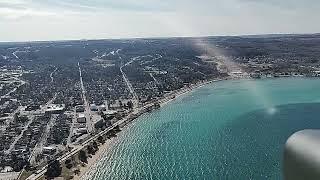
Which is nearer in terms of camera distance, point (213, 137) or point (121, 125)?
point (213, 137)

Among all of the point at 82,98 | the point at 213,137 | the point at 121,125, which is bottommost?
the point at 82,98

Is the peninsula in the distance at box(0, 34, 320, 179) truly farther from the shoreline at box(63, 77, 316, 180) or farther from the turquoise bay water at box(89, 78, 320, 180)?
the turquoise bay water at box(89, 78, 320, 180)

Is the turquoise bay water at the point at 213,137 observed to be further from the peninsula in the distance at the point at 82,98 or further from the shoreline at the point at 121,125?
the peninsula in the distance at the point at 82,98

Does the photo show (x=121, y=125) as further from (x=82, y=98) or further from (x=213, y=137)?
(x=82, y=98)

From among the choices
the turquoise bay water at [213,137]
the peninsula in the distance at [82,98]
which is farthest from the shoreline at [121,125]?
the turquoise bay water at [213,137]

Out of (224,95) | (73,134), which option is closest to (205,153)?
(73,134)

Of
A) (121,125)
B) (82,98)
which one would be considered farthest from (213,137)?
(82,98)

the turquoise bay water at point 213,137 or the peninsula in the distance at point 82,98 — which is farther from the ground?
the turquoise bay water at point 213,137

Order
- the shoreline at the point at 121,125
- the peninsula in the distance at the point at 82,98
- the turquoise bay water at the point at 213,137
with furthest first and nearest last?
1. the peninsula in the distance at the point at 82,98
2. the shoreline at the point at 121,125
3. the turquoise bay water at the point at 213,137

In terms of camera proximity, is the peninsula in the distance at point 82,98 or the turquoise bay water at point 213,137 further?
the peninsula in the distance at point 82,98
